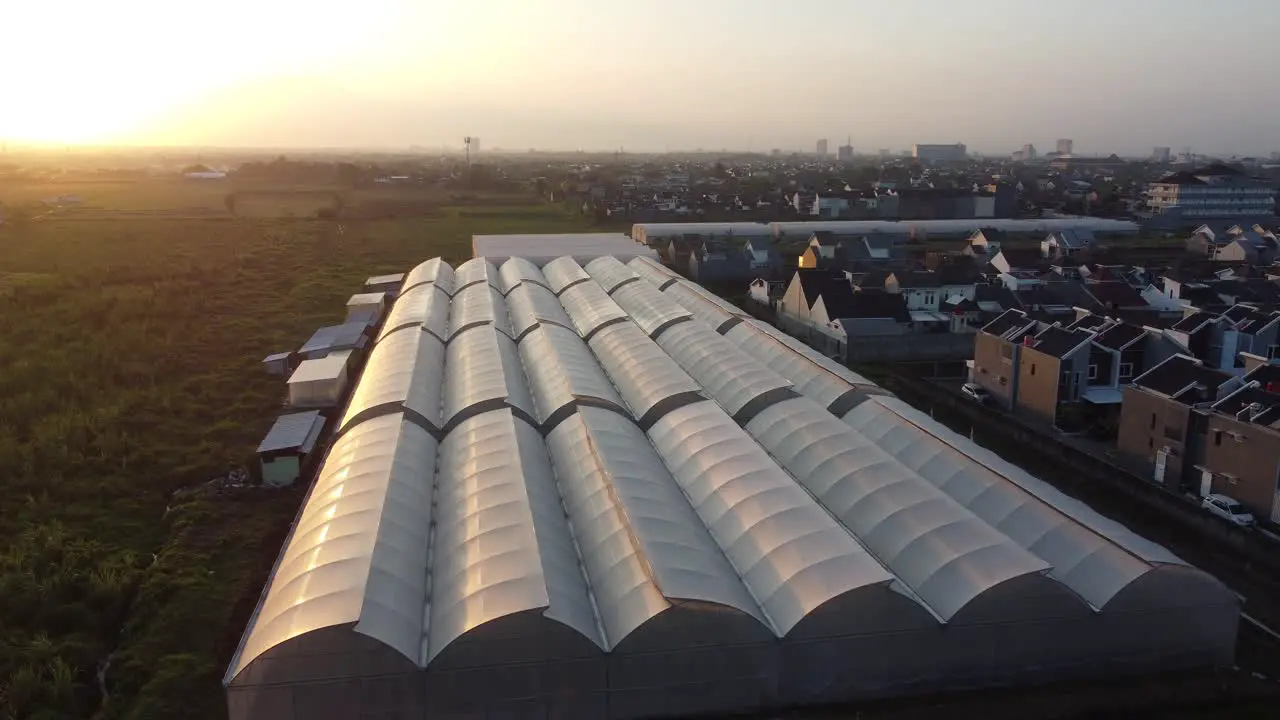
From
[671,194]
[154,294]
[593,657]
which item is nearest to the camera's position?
[593,657]

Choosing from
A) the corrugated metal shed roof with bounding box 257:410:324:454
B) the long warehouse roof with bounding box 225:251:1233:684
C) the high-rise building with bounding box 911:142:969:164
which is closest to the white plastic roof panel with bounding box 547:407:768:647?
the long warehouse roof with bounding box 225:251:1233:684

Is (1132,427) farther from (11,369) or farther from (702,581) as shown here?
(11,369)

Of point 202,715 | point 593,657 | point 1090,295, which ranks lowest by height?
point 202,715

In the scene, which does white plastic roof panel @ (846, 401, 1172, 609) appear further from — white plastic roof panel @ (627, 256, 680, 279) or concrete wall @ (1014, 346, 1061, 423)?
white plastic roof panel @ (627, 256, 680, 279)

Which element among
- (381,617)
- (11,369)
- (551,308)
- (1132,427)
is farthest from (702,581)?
(11,369)

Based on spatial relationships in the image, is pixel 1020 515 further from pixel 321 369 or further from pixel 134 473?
pixel 321 369

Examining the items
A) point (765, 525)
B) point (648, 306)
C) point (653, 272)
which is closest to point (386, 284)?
point (653, 272)
